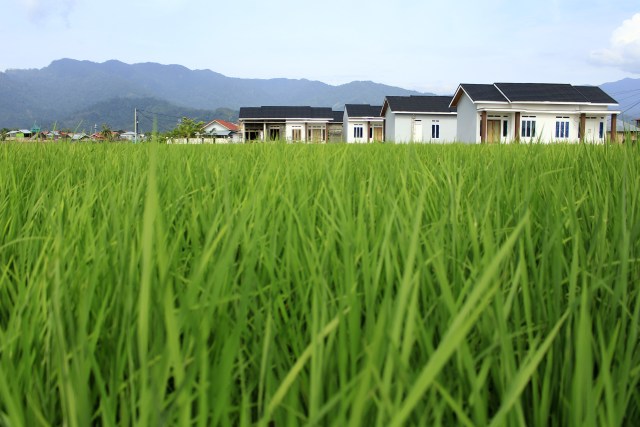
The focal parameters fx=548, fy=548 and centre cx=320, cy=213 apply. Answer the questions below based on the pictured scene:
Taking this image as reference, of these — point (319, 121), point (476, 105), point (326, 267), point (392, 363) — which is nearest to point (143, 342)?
point (392, 363)

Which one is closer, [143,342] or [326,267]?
[143,342]

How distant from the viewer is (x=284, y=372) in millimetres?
615

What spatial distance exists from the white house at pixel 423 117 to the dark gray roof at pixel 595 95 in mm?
7441

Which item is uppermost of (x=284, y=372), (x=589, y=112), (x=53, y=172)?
(x=589, y=112)

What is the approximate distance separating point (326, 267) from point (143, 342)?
0.46 m

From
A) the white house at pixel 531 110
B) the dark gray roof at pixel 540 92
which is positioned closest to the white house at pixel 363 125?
the white house at pixel 531 110

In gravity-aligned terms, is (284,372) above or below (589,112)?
below

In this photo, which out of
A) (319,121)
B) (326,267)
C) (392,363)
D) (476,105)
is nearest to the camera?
(392,363)

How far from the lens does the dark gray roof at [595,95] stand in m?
26.9

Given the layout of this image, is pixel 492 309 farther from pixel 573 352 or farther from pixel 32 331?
pixel 32 331

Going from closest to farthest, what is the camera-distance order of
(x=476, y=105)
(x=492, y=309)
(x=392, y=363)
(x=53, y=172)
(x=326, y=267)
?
1. (x=392, y=363)
2. (x=492, y=309)
3. (x=326, y=267)
4. (x=53, y=172)
5. (x=476, y=105)

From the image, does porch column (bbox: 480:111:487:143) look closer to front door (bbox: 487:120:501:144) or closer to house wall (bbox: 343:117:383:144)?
front door (bbox: 487:120:501:144)

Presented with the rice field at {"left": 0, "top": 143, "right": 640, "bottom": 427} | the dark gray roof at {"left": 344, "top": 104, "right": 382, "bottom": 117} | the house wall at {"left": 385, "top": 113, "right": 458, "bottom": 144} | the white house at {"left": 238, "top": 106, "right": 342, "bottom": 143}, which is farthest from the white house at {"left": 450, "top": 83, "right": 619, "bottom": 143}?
the rice field at {"left": 0, "top": 143, "right": 640, "bottom": 427}

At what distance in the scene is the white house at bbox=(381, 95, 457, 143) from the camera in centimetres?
3369
